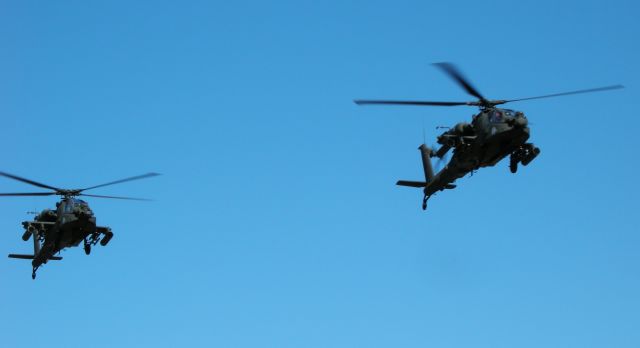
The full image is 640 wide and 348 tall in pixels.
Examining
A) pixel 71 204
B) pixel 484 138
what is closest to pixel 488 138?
pixel 484 138

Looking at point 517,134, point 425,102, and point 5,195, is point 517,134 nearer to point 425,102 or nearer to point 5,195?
point 425,102

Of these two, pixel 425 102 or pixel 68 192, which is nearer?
pixel 425 102

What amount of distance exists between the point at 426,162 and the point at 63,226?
2121 centimetres

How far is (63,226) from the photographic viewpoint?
66.6 m

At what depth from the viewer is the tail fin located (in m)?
68.9

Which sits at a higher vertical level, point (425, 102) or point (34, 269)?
point (425, 102)

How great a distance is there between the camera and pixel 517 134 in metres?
59.4

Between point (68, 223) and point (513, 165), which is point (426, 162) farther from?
point (68, 223)

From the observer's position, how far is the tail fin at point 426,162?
68938mm

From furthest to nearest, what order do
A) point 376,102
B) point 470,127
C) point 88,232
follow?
point 88,232 → point 470,127 → point 376,102

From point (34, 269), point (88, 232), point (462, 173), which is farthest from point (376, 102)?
point (34, 269)

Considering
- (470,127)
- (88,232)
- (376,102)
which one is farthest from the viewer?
(88,232)

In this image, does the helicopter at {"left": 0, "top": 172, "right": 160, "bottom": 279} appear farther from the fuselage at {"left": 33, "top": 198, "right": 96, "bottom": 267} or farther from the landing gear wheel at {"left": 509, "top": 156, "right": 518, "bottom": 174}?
the landing gear wheel at {"left": 509, "top": 156, "right": 518, "bottom": 174}

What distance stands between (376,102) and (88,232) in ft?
64.5
